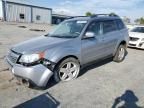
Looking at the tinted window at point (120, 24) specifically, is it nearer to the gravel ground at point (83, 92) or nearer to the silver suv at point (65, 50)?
the silver suv at point (65, 50)

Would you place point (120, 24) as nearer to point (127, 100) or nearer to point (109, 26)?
point (109, 26)

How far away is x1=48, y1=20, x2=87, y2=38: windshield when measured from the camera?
525 cm

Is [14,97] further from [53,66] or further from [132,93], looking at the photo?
[132,93]

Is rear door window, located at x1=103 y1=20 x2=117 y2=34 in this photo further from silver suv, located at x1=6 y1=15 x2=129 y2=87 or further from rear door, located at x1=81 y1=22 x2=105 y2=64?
rear door, located at x1=81 y1=22 x2=105 y2=64

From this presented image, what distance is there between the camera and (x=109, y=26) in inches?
254

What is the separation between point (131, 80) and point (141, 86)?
466mm

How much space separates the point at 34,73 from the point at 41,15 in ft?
157

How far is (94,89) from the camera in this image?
4672mm

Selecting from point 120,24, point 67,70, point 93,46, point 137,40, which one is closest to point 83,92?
point 67,70

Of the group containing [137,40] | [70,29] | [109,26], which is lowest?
[137,40]

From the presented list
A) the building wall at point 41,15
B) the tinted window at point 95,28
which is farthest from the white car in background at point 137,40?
the building wall at point 41,15

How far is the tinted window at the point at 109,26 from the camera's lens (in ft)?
20.1

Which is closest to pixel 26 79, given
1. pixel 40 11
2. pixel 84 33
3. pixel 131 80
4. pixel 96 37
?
pixel 84 33

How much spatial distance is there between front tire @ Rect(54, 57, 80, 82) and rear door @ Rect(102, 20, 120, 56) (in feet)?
5.06
